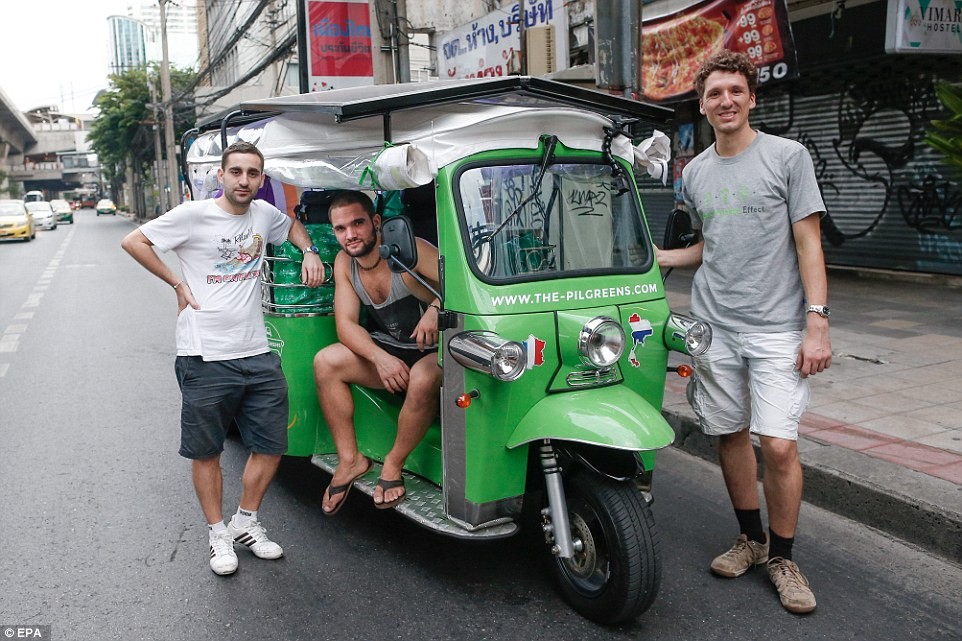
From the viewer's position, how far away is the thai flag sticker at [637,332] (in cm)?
364

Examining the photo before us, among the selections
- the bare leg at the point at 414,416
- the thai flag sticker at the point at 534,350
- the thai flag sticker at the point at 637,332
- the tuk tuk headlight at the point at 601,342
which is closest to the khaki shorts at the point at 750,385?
the thai flag sticker at the point at 637,332

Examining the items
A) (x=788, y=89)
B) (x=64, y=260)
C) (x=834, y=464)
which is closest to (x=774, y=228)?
(x=834, y=464)

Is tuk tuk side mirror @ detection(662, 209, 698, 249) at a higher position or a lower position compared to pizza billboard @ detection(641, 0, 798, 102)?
lower

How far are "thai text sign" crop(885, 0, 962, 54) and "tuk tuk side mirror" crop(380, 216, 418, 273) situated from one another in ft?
22.3

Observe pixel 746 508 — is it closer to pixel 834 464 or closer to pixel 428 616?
pixel 834 464

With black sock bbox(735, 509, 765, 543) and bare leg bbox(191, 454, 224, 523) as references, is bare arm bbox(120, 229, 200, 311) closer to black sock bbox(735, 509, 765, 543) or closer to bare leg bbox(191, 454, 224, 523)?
bare leg bbox(191, 454, 224, 523)

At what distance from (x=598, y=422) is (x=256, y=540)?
1781 mm

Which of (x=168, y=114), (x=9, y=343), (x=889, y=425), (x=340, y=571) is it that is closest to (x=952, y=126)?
(x=889, y=425)

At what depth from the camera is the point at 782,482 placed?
3.51 m

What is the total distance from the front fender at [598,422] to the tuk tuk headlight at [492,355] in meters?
0.20

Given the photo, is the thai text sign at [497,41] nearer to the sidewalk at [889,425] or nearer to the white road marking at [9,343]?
the sidewalk at [889,425]

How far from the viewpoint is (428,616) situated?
11.2 ft

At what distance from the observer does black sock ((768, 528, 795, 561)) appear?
3.59 metres

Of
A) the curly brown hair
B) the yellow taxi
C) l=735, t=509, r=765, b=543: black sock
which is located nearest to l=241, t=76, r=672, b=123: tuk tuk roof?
the curly brown hair
